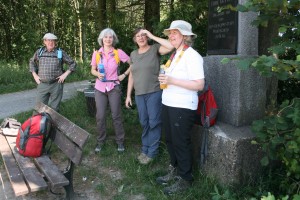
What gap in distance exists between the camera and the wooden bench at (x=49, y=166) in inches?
130

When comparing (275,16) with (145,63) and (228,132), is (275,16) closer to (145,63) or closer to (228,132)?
(228,132)

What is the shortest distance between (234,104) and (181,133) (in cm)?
79

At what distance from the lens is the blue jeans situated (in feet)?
14.6

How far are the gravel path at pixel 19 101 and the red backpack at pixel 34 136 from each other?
399 cm

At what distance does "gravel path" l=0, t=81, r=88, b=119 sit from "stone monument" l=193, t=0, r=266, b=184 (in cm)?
545

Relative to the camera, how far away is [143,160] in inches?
183

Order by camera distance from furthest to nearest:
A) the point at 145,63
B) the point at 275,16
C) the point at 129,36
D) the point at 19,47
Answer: the point at 19,47 → the point at 129,36 → the point at 145,63 → the point at 275,16

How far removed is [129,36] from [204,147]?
11.0 ft

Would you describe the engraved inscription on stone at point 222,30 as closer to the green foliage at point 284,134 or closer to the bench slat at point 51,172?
the green foliage at point 284,134

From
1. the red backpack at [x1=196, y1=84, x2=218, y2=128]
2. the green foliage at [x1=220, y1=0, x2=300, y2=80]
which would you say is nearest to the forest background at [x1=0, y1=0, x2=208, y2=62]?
the red backpack at [x1=196, y1=84, x2=218, y2=128]

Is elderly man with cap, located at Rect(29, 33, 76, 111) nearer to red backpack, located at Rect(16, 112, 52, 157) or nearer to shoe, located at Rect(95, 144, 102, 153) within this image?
shoe, located at Rect(95, 144, 102, 153)

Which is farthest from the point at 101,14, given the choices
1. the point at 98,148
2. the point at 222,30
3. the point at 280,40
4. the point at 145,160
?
→ the point at 280,40

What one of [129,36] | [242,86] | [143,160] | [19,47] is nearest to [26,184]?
[143,160]

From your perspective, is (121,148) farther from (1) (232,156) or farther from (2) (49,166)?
(1) (232,156)
